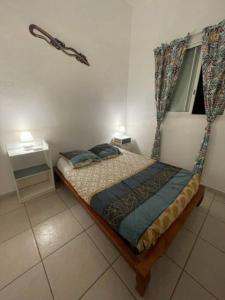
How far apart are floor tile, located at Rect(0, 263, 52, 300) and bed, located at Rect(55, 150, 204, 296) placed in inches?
24.0

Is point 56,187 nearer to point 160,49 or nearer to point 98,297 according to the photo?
point 98,297

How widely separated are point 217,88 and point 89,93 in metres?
2.08

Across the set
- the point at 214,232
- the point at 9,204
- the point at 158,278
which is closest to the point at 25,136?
the point at 9,204

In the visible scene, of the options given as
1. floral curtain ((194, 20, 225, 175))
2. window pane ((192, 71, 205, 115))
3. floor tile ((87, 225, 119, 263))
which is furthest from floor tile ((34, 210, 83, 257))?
window pane ((192, 71, 205, 115))

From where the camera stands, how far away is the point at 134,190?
4.88ft

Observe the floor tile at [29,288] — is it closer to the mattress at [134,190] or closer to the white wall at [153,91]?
the mattress at [134,190]

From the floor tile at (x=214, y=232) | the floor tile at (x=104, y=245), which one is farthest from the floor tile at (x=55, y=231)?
A: the floor tile at (x=214, y=232)

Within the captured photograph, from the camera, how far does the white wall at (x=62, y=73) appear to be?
1739 mm

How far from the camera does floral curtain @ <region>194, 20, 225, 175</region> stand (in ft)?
5.73

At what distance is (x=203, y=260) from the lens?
1262 mm

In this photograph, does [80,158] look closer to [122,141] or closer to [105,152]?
[105,152]

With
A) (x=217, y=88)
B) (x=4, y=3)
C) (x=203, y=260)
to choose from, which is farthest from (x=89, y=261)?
(x=4, y=3)

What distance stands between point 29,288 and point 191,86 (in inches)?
126

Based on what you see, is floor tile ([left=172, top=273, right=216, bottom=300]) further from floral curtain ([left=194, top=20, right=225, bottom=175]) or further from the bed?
floral curtain ([left=194, top=20, right=225, bottom=175])
